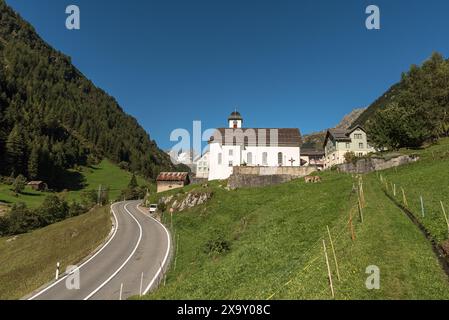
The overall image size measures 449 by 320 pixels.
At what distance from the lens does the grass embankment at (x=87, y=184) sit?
97450 mm

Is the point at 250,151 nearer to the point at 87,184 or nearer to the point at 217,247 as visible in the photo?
the point at 217,247

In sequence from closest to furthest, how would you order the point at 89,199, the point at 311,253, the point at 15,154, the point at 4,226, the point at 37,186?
the point at 311,253
the point at 4,226
the point at 89,199
the point at 37,186
the point at 15,154

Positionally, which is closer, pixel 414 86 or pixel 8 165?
pixel 414 86

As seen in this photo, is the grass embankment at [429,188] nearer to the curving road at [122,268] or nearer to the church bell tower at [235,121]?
the curving road at [122,268]

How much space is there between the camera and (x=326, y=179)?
155 ft

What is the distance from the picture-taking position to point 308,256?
17.7m

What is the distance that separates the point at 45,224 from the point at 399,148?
7858 centimetres

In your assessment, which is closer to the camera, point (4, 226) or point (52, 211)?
point (4, 226)

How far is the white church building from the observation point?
75.8 m

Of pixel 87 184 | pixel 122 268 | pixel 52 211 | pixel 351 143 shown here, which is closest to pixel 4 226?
pixel 52 211

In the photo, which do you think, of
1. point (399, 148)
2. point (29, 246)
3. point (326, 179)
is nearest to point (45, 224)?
point (29, 246)

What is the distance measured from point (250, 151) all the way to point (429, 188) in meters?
49.0

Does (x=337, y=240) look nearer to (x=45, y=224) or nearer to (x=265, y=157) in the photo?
(x=265, y=157)
